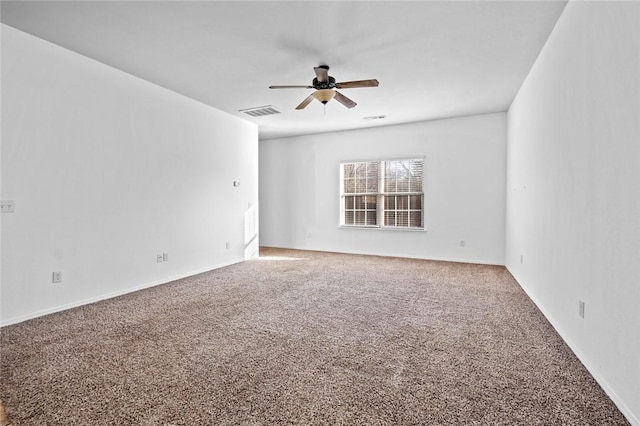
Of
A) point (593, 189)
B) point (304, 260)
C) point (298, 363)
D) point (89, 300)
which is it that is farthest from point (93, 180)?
point (593, 189)

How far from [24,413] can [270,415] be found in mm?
1256

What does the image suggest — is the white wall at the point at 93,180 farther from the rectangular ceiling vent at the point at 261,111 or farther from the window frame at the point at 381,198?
the window frame at the point at 381,198

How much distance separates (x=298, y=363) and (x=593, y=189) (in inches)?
86.5

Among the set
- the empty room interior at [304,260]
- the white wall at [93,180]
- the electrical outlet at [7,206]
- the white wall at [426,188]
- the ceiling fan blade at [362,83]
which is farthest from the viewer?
the white wall at [426,188]

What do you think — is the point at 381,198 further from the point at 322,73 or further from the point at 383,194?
the point at 322,73

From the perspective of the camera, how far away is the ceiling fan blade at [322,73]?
3.35 metres

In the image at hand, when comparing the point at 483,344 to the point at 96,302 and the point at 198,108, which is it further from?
the point at 198,108

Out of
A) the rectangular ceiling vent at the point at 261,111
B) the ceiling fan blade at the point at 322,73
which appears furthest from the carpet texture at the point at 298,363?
the rectangular ceiling vent at the point at 261,111

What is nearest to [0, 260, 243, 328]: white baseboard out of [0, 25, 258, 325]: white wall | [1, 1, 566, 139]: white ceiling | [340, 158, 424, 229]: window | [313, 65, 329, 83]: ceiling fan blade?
[0, 25, 258, 325]: white wall

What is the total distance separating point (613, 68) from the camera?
178 centimetres

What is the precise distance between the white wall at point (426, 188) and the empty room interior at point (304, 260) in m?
0.05

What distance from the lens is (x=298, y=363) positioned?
2.15 m

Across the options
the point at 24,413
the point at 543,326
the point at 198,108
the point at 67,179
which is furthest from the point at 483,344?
the point at 198,108

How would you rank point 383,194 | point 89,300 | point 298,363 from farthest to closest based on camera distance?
point 383,194 → point 89,300 → point 298,363
